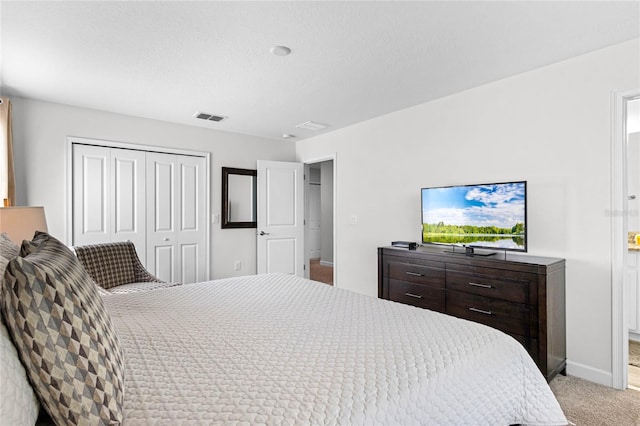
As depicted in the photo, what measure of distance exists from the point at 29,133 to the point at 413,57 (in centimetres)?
387

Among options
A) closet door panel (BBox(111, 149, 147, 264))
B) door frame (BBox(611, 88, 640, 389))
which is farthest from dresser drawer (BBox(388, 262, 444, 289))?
closet door panel (BBox(111, 149, 147, 264))

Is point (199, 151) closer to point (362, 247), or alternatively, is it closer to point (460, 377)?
point (362, 247)

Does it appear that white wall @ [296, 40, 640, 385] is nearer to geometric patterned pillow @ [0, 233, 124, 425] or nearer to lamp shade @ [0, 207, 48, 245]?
geometric patterned pillow @ [0, 233, 124, 425]

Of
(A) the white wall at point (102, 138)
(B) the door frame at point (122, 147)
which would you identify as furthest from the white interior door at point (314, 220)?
(B) the door frame at point (122, 147)

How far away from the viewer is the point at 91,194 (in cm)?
396

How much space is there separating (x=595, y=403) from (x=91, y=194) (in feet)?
16.3

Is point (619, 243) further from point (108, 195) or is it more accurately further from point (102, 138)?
point (102, 138)

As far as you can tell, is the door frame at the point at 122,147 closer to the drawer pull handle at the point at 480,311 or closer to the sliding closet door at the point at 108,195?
the sliding closet door at the point at 108,195

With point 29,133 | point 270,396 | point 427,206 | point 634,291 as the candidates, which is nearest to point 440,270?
point 427,206

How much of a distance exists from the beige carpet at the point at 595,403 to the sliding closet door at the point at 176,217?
4095 millimetres

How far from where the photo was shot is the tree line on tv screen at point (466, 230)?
9.21 ft

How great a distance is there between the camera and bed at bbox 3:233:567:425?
907 mm

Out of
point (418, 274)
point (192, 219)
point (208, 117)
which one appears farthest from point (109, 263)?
point (418, 274)

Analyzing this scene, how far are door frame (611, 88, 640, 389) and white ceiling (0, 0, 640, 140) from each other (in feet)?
1.98
